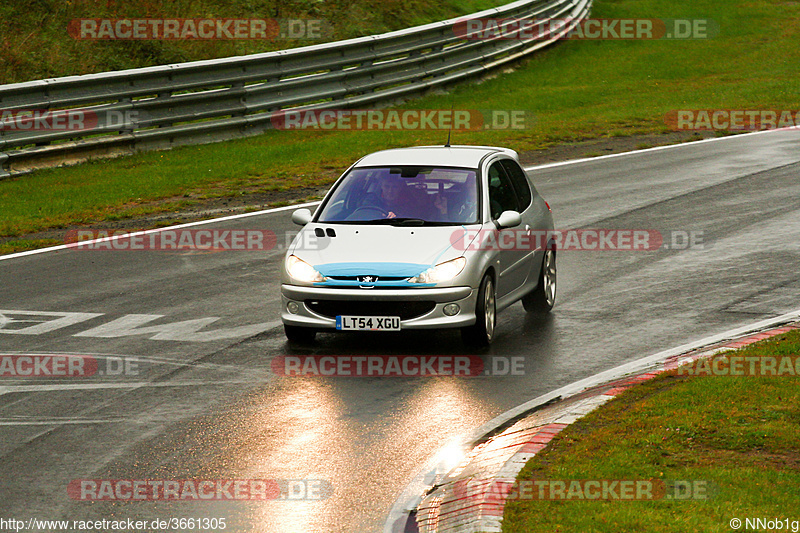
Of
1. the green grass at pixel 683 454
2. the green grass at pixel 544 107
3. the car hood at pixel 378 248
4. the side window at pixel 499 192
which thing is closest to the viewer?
the green grass at pixel 683 454

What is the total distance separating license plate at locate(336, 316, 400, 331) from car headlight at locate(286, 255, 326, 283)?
1.49ft

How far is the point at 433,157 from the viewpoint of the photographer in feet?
36.3

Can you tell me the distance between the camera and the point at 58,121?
17.9 meters

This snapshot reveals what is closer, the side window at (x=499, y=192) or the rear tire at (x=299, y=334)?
the rear tire at (x=299, y=334)

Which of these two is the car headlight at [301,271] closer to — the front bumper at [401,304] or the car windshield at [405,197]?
the front bumper at [401,304]

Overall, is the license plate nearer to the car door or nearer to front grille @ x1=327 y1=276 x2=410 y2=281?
front grille @ x1=327 y1=276 x2=410 y2=281

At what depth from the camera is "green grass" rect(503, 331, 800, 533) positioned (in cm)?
573

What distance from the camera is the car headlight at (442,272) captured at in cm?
943

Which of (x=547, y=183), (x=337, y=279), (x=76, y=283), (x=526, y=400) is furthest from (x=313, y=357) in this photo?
(x=547, y=183)

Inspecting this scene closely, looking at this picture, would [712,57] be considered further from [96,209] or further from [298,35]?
[96,209]

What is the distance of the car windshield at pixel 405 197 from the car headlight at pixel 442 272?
2.40 ft

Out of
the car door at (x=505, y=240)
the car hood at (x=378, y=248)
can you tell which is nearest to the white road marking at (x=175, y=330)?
the car hood at (x=378, y=248)

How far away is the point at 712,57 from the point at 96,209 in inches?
810

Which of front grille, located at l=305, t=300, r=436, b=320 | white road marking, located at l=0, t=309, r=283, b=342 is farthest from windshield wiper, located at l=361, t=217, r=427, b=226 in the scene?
white road marking, located at l=0, t=309, r=283, b=342
